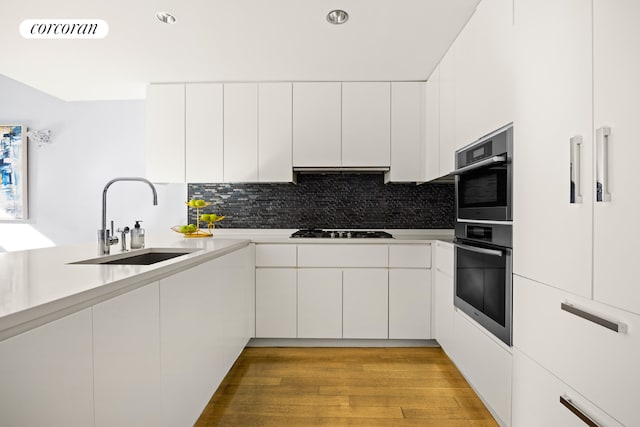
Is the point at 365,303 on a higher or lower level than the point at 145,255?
lower

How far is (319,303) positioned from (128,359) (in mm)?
1948

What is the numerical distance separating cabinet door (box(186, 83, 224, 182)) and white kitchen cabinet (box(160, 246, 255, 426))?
101cm

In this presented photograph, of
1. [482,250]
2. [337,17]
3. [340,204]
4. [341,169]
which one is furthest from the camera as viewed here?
[340,204]

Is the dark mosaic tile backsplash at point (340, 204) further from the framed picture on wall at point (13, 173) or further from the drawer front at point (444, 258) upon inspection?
the framed picture on wall at point (13, 173)

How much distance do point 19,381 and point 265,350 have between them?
2330 mm

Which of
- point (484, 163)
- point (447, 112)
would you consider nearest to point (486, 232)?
point (484, 163)

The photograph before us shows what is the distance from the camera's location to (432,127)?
9.73 feet

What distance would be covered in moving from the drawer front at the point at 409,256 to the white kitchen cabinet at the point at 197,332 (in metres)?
1.20

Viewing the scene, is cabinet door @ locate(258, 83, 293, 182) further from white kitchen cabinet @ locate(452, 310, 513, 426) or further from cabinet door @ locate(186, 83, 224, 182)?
white kitchen cabinet @ locate(452, 310, 513, 426)

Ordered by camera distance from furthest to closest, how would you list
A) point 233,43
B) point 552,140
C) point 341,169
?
point 341,169 → point 233,43 → point 552,140

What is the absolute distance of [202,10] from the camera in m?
2.13

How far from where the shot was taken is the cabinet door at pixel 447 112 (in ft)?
8.00

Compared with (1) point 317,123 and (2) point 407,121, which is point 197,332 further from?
(2) point 407,121

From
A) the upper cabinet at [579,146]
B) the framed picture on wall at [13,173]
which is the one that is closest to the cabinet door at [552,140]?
the upper cabinet at [579,146]
